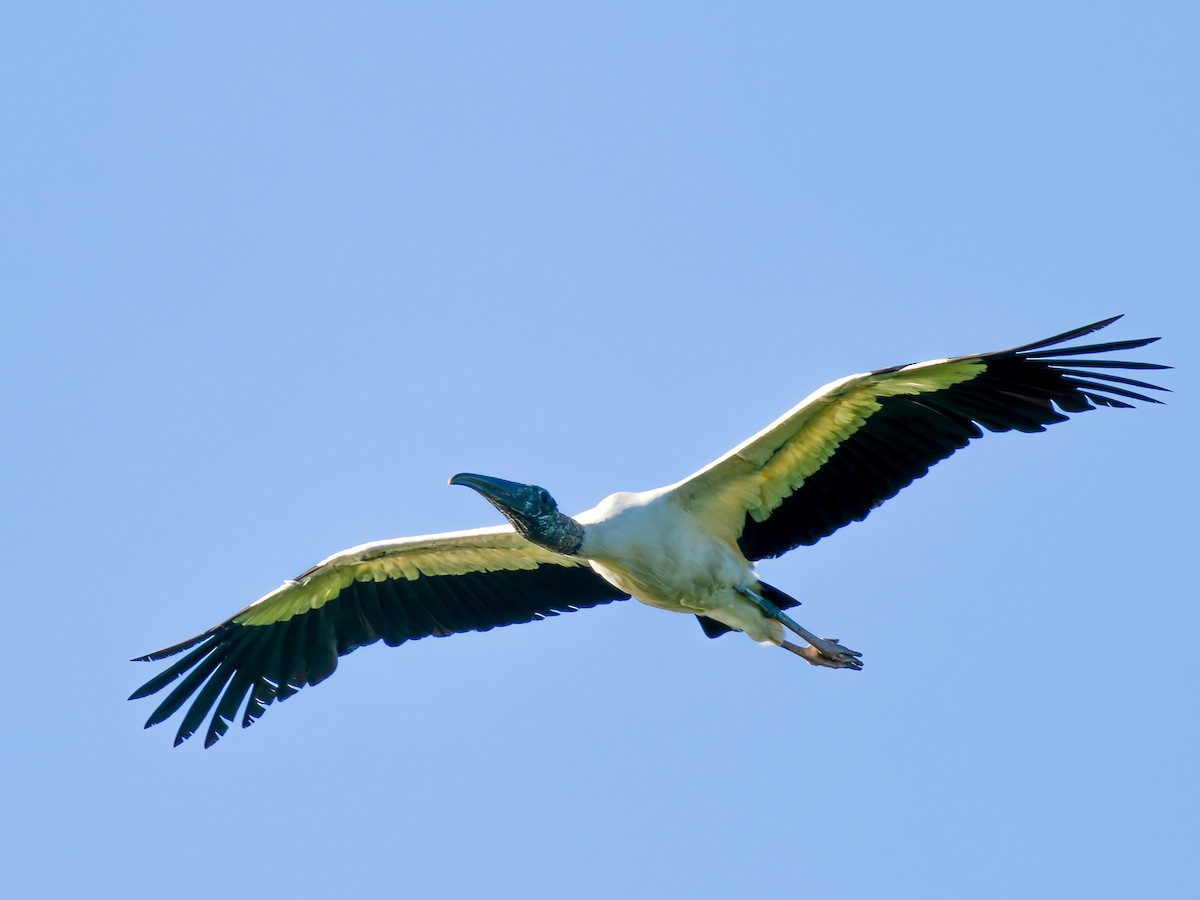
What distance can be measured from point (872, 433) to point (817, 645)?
158 cm

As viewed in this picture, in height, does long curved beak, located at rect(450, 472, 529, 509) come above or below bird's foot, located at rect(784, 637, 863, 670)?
above

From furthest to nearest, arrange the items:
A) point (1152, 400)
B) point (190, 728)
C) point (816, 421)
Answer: point (190, 728), point (816, 421), point (1152, 400)

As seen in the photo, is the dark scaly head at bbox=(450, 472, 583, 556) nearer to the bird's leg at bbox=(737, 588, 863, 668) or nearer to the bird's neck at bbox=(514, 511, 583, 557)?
the bird's neck at bbox=(514, 511, 583, 557)

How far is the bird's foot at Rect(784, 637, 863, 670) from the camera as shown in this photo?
13.0 m

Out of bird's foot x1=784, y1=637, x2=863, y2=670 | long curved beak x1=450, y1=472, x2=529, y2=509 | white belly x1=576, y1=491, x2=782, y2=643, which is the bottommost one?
bird's foot x1=784, y1=637, x2=863, y2=670

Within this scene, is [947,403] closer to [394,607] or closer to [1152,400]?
[1152,400]

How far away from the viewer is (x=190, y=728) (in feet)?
45.6

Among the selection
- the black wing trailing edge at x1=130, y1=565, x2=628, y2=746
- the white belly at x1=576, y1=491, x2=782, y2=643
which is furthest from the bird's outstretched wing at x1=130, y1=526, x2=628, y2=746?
the white belly at x1=576, y1=491, x2=782, y2=643

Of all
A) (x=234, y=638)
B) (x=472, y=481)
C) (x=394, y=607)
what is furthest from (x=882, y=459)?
(x=234, y=638)

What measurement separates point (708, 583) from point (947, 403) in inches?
82.9

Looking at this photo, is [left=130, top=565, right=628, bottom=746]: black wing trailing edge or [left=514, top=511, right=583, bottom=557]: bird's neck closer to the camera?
[left=514, top=511, right=583, bottom=557]: bird's neck

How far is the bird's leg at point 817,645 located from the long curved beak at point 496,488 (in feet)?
5.82

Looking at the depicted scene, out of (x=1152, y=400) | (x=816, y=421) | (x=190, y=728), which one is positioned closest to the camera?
(x=1152, y=400)

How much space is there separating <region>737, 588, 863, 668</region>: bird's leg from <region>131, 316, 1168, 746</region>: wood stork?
0.01m
